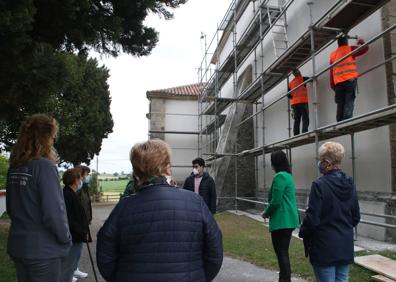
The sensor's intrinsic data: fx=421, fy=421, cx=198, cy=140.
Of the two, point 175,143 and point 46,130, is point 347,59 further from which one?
point 175,143

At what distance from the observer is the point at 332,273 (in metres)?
3.40

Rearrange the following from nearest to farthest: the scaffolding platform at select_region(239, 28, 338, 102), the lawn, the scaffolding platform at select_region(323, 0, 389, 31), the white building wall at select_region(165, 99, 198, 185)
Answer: the lawn
the scaffolding platform at select_region(323, 0, 389, 31)
the scaffolding platform at select_region(239, 28, 338, 102)
the white building wall at select_region(165, 99, 198, 185)

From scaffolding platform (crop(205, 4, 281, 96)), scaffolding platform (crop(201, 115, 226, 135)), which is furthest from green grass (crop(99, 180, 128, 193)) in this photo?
scaffolding platform (crop(205, 4, 281, 96))

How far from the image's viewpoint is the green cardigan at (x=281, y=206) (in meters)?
4.84

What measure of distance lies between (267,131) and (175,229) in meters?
12.8

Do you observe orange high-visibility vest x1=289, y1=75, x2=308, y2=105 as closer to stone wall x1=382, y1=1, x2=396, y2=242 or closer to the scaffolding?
the scaffolding

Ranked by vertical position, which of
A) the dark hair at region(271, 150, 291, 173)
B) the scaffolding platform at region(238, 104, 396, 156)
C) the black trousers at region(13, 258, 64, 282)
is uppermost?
the scaffolding platform at region(238, 104, 396, 156)

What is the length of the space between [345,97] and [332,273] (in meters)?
5.10

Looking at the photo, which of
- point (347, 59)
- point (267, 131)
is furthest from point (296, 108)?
point (267, 131)

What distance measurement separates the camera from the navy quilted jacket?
2.15m

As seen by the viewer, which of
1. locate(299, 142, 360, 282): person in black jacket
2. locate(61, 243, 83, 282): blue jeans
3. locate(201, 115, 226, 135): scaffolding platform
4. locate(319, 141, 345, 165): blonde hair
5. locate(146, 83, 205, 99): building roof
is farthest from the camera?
locate(146, 83, 205, 99): building roof

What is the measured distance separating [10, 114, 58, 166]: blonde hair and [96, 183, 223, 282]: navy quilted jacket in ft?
3.46

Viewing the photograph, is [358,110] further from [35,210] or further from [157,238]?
[157,238]

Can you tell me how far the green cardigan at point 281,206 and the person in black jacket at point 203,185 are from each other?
2.55 metres
